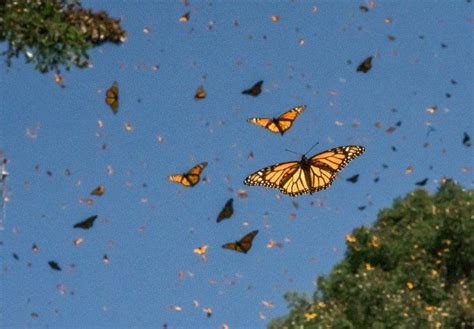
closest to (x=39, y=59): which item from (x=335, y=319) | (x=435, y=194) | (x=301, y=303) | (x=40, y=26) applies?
(x=40, y=26)

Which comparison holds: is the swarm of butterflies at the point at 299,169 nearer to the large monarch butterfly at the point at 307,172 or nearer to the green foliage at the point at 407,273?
the large monarch butterfly at the point at 307,172

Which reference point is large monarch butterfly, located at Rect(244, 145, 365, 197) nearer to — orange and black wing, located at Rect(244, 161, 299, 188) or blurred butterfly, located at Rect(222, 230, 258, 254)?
orange and black wing, located at Rect(244, 161, 299, 188)

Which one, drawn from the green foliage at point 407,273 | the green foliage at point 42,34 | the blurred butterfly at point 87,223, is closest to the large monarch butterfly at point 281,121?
the blurred butterfly at point 87,223

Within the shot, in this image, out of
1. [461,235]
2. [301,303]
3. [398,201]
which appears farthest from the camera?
Result: [301,303]

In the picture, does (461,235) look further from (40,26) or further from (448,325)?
(40,26)

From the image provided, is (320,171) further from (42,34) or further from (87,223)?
(42,34)
